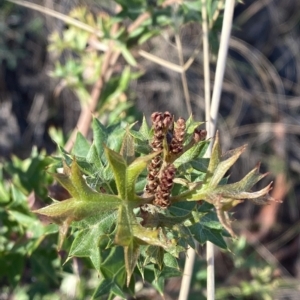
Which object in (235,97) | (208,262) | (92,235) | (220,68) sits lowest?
(235,97)

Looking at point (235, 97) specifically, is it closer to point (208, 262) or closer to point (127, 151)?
point (208, 262)

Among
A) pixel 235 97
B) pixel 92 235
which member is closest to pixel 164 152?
pixel 92 235

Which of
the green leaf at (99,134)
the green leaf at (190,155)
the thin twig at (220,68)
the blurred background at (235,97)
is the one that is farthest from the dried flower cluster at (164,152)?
the blurred background at (235,97)

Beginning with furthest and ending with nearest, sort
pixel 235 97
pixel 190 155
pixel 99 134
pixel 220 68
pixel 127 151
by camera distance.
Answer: pixel 235 97
pixel 220 68
pixel 99 134
pixel 190 155
pixel 127 151

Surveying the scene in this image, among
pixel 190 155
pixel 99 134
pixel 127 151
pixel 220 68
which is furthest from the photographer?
pixel 220 68

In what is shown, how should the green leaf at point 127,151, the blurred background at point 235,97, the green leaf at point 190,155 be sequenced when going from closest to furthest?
the green leaf at point 127,151, the green leaf at point 190,155, the blurred background at point 235,97

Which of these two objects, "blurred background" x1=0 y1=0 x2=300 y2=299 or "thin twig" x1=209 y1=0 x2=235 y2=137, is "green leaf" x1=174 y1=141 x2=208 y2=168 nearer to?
"thin twig" x1=209 y1=0 x2=235 y2=137

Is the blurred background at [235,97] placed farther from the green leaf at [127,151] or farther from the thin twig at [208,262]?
the green leaf at [127,151]

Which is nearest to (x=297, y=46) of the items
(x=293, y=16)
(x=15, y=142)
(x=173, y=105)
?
(x=293, y=16)

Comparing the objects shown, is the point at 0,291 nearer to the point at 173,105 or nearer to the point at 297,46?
the point at 173,105
